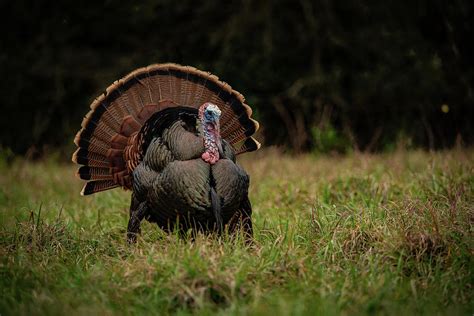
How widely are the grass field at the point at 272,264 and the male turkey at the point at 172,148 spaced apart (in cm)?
19

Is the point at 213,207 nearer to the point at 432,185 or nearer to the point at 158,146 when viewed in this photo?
the point at 158,146

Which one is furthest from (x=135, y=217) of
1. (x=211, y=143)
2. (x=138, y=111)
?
(x=138, y=111)

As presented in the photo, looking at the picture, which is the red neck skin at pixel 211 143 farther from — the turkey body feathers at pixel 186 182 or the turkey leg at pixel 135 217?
the turkey leg at pixel 135 217

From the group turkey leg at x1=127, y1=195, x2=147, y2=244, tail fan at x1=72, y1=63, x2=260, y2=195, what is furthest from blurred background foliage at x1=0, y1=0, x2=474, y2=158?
turkey leg at x1=127, y1=195, x2=147, y2=244

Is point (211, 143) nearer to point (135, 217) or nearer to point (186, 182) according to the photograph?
point (186, 182)

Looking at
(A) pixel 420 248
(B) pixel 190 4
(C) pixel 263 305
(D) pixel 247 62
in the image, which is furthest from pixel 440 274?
(B) pixel 190 4

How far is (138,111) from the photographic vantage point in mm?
4395

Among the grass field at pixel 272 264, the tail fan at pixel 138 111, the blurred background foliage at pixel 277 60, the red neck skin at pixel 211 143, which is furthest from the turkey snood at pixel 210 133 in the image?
the blurred background foliage at pixel 277 60

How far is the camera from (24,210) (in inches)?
195

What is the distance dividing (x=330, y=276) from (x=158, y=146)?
1284 millimetres

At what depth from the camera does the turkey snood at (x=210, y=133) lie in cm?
365

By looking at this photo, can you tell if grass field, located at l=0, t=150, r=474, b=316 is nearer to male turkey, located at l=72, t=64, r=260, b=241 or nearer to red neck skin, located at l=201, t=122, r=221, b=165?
male turkey, located at l=72, t=64, r=260, b=241

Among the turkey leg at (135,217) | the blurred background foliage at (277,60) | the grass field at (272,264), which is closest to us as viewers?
the grass field at (272,264)

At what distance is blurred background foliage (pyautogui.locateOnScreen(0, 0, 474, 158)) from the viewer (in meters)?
8.23
